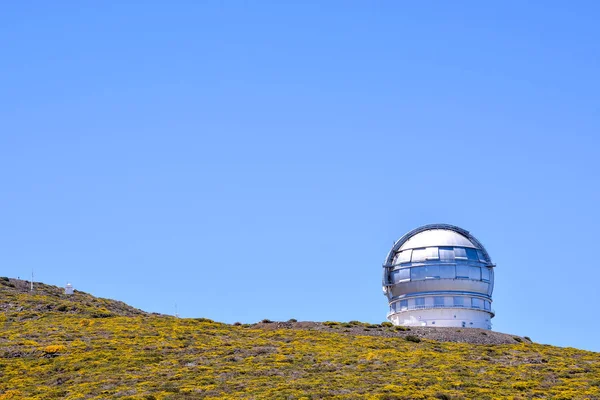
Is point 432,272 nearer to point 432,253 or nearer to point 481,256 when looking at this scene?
point 432,253

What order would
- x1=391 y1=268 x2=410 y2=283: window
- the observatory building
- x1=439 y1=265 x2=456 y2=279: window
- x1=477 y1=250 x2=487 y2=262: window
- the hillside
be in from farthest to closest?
x1=477 y1=250 x2=487 y2=262: window < x1=391 y1=268 x2=410 y2=283: window < the observatory building < x1=439 y1=265 x2=456 y2=279: window < the hillside

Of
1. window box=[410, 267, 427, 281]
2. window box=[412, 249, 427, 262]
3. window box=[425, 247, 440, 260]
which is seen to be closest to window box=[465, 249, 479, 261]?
window box=[425, 247, 440, 260]

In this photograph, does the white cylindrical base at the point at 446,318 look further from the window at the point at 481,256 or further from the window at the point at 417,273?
the window at the point at 481,256

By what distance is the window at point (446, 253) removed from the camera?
2721 inches

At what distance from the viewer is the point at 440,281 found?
225 feet

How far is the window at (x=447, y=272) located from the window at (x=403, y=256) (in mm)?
2693

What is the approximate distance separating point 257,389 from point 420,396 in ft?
24.5

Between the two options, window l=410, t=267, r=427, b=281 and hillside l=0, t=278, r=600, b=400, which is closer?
hillside l=0, t=278, r=600, b=400

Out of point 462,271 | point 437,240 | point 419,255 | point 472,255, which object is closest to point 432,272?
point 419,255

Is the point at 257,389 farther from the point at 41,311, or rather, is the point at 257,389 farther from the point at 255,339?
the point at 41,311

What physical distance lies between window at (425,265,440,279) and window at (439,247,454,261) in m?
0.79

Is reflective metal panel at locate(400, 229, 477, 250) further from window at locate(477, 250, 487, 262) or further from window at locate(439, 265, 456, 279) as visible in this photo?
window at locate(439, 265, 456, 279)

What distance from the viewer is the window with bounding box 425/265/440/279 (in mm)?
68688

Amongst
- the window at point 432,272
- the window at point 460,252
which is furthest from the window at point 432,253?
the window at point 460,252
